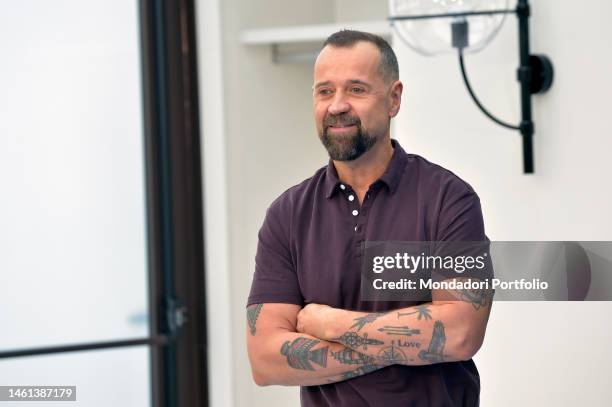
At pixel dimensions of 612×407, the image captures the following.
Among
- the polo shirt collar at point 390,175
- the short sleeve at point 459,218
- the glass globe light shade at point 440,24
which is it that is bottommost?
the short sleeve at point 459,218

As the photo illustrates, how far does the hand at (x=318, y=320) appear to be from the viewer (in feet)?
5.10

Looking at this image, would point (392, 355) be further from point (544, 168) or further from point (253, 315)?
point (544, 168)

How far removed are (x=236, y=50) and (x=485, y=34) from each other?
46.1 inches

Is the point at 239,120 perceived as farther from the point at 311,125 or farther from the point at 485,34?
the point at 485,34

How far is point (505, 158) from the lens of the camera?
2145mm

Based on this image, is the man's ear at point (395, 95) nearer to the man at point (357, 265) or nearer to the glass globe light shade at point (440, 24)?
the man at point (357, 265)

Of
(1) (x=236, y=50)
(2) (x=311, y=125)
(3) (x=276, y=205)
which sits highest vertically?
(1) (x=236, y=50)

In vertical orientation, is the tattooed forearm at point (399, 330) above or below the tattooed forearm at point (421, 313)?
below

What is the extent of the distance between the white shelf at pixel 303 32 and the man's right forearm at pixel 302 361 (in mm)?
1365

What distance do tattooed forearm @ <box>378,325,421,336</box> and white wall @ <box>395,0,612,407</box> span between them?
17.2 inches

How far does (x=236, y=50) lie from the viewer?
3010 mm

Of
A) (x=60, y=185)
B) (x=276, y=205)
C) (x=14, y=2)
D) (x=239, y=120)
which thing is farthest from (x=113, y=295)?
(x=276, y=205)

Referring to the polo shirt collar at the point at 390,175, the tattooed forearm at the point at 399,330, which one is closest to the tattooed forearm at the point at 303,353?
the tattooed forearm at the point at 399,330

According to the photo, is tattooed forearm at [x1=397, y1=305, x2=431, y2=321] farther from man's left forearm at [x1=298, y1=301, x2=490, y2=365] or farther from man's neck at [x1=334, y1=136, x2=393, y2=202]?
man's neck at [x1=334, y1=136, x2=393, y2=202]
